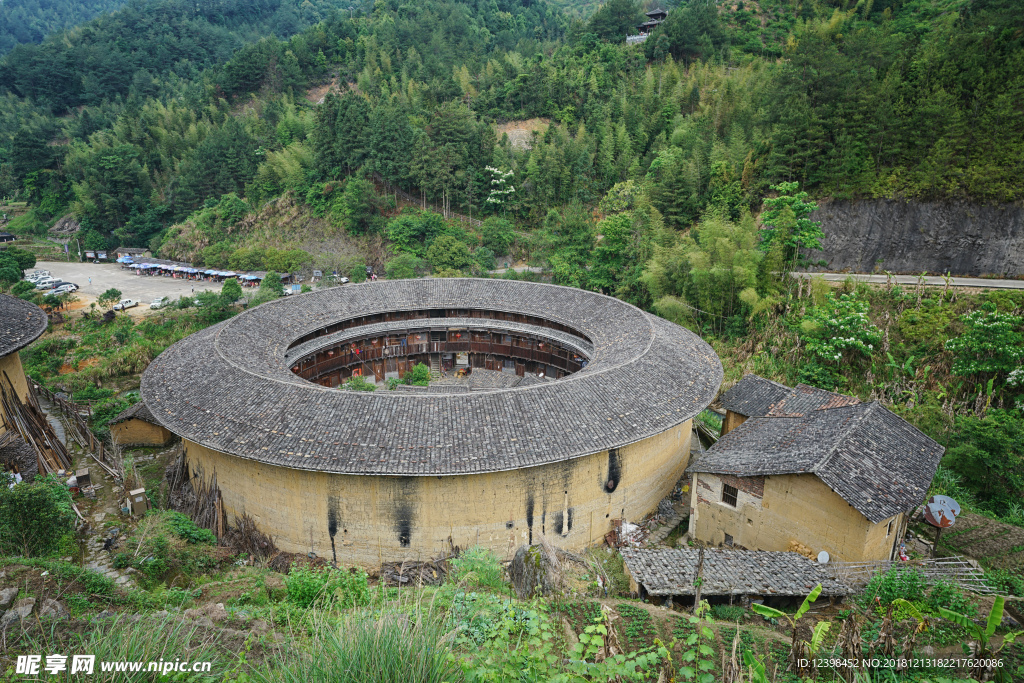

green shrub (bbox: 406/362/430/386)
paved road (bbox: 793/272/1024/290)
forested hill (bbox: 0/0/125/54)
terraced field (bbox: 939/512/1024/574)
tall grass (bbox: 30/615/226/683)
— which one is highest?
forested hill (bbox: 0/0/125/54)

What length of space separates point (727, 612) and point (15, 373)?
26.9 m

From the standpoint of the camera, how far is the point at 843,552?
50.6 feet

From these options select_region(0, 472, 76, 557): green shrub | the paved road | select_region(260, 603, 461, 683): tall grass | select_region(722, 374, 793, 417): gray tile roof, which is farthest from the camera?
the paved road

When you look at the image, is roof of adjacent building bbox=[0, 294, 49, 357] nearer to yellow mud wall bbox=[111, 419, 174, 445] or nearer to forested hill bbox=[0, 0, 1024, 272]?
yellow mud wall bbox=[111, 419, 174, 445]

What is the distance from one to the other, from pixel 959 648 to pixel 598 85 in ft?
194

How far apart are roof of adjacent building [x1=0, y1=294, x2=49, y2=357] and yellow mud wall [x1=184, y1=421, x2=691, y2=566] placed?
30.6ft

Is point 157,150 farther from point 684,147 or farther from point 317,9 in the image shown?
point 317,9

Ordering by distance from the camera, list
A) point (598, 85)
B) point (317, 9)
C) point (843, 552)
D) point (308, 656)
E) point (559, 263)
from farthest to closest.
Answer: point (317, 9) < point (598, 85) < point (559, 263) < point (843, 552) < point (308, 656)

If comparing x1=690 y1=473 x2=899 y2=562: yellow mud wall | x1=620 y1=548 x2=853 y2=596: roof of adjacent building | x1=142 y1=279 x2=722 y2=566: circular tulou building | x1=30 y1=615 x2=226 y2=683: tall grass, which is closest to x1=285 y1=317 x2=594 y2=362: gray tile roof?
x1=142 y1=279 x2=722 y2=566: circular tulou building

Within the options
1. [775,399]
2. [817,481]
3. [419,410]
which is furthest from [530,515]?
[775,399]

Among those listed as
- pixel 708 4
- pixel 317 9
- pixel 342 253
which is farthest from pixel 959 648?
pixel 317 9

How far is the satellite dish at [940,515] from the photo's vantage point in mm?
16234

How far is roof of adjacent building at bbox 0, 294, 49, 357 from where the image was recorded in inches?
843

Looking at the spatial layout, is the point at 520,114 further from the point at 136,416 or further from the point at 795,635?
the point at 795,635
